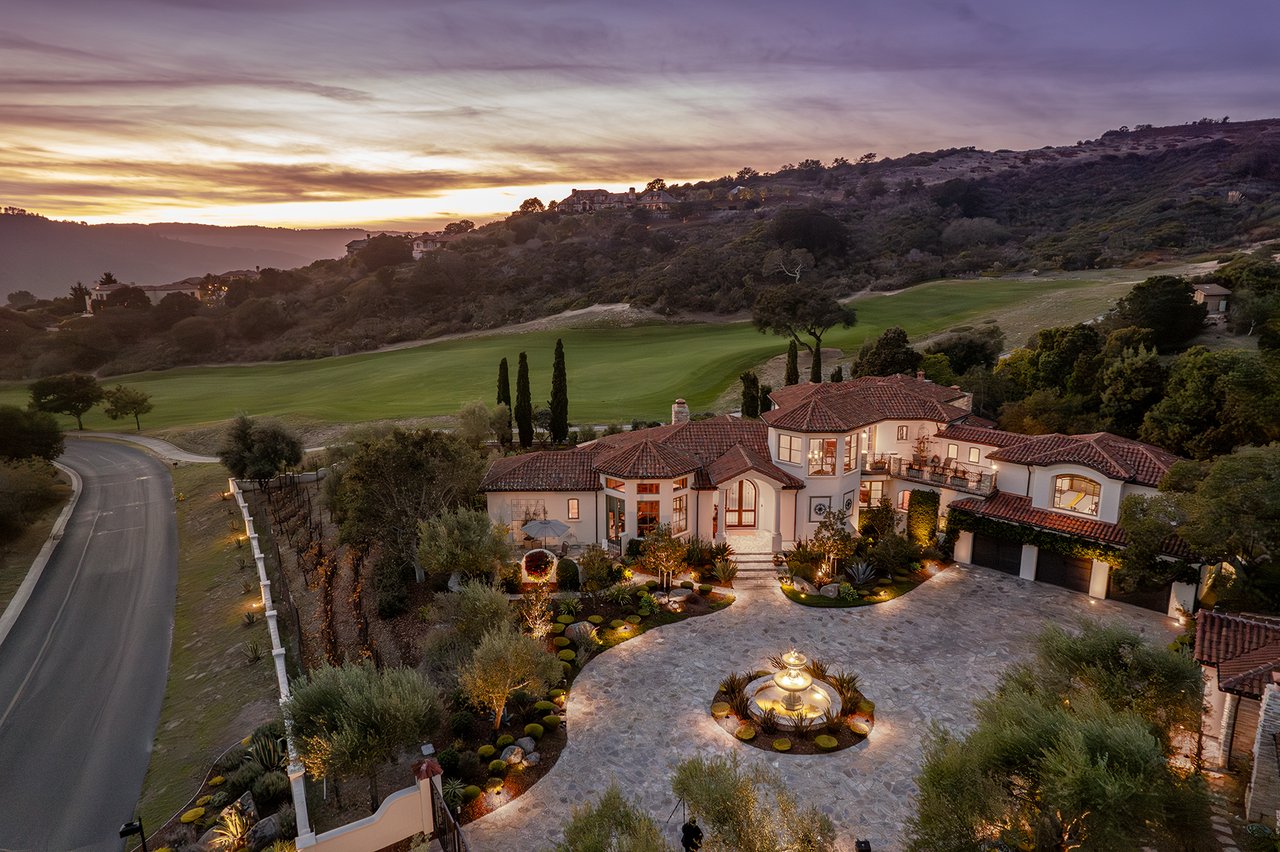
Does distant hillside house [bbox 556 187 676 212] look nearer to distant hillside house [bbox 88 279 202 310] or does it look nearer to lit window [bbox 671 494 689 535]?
distant hillside house [bbox 88 279 202 310]

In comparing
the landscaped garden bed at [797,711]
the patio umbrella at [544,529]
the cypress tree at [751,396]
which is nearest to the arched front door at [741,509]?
the patio umbrella at [544,529]

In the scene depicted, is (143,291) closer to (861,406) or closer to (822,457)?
(861,406)

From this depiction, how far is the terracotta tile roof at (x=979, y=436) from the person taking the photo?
28.6 m

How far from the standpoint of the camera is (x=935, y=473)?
29594 millimetres

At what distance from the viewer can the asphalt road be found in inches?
645

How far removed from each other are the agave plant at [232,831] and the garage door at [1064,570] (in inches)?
1062

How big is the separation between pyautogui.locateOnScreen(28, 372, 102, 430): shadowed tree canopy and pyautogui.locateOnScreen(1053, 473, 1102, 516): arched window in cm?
7605

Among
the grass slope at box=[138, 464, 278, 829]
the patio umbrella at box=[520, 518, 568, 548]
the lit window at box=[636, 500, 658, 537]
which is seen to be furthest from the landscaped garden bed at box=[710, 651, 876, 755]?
the grass slope at box=[138, 464, 278, 829]

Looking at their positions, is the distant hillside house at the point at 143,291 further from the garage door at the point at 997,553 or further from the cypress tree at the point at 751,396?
the garage door at the point at 997,553

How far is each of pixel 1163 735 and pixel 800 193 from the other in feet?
624

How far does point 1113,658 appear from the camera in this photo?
14.6 metres

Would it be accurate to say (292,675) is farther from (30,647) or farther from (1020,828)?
(1020,828)

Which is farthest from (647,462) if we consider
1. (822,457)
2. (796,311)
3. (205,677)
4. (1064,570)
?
(796,311)

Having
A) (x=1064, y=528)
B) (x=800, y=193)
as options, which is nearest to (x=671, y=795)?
(x=1064, y=528)
